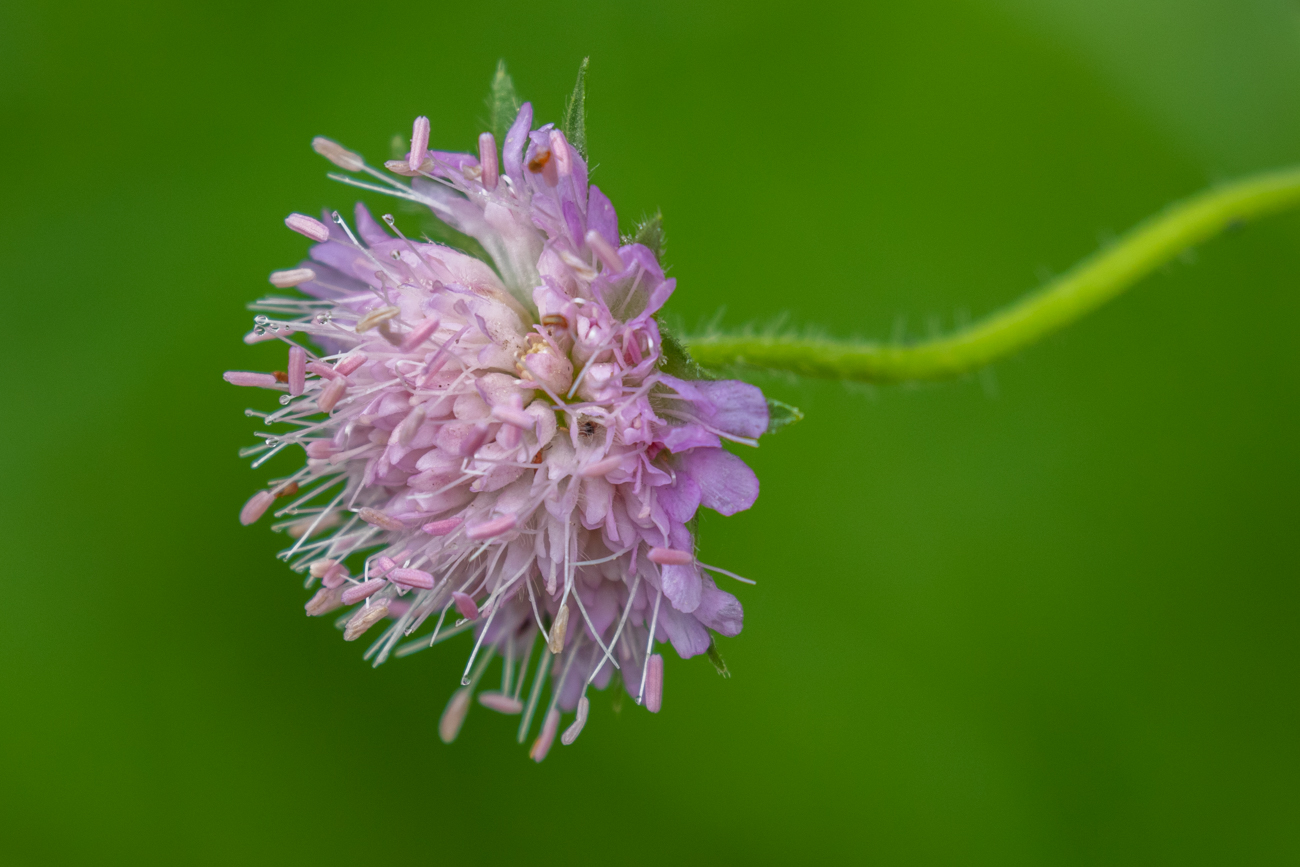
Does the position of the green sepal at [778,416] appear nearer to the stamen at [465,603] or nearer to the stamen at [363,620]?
the stamen at [465,603]

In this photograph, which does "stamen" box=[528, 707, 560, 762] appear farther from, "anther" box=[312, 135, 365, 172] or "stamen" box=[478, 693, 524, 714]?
"anther" box=[312, 135, 365, 172]

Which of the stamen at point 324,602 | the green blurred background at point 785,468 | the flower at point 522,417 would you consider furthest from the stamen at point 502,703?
the green blurred background at point 785,468

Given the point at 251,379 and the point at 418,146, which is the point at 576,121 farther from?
the point at 251,379

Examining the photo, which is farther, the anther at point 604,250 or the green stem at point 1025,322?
the green stem at point 1025,322

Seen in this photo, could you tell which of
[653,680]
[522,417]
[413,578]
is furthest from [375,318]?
[653,680]

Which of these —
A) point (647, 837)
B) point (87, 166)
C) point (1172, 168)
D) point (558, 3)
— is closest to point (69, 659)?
point (87, 166)

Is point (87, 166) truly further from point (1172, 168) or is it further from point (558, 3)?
point (1172, 168)
